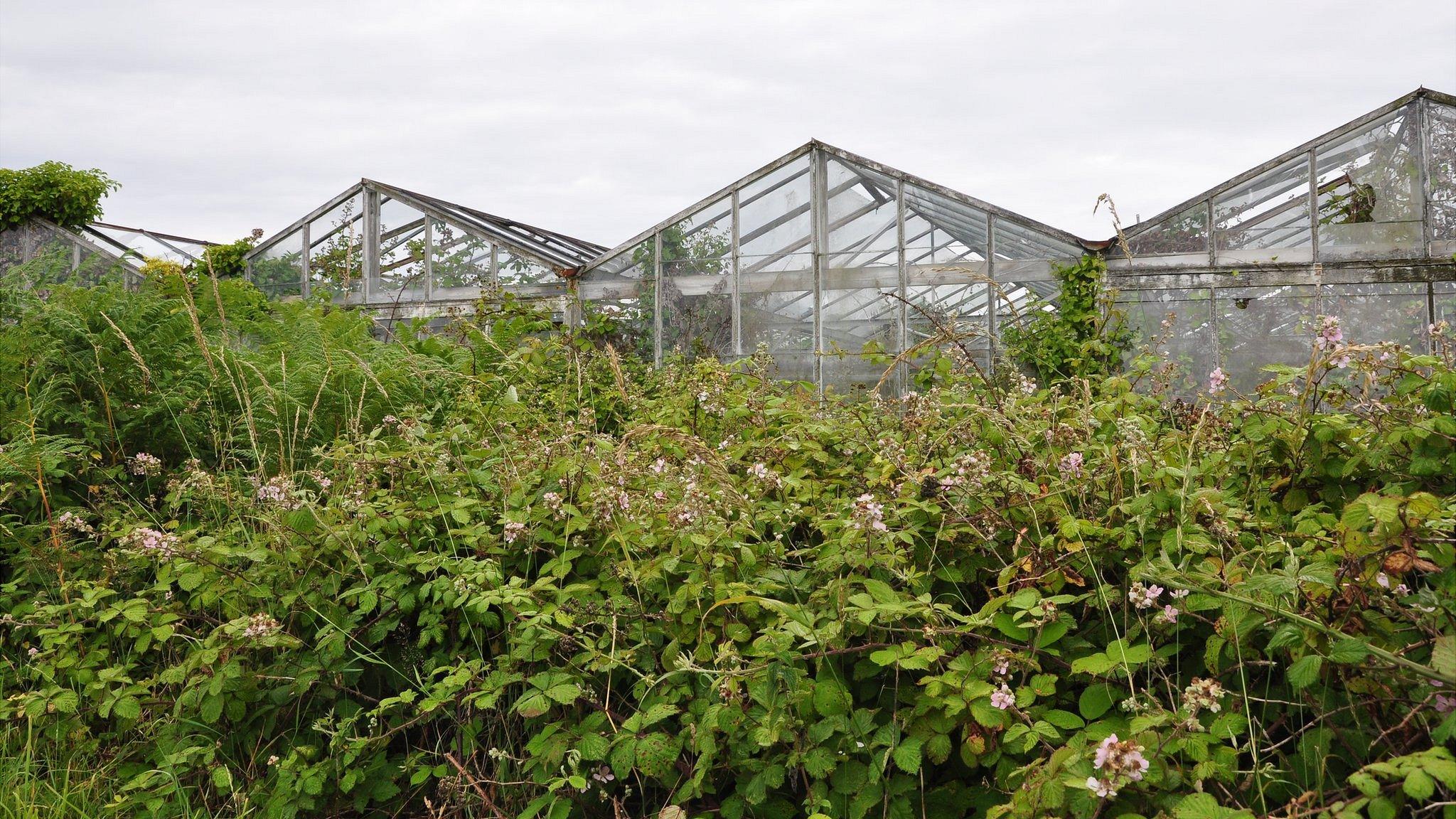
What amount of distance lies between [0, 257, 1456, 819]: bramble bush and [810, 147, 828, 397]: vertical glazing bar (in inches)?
318

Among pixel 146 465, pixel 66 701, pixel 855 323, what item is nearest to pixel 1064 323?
pixel 855 323

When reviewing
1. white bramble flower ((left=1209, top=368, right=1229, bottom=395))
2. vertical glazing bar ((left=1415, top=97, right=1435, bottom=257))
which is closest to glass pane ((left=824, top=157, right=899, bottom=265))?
vertical glazing bar ((left=1415, top=97, right=1435, bottom=257))

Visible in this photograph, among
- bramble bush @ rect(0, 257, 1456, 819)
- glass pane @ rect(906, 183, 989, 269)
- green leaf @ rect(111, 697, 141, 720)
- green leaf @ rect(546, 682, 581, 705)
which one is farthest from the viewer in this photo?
glass pane @ rect(906, 183, 989, 269)

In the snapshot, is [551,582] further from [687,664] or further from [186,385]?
[186,385]

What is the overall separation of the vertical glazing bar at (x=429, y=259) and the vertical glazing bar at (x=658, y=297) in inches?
119

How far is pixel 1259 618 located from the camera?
1.59 m

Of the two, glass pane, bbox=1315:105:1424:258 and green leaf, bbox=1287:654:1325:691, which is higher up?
glass pane, bbox=1315:105:1424:258

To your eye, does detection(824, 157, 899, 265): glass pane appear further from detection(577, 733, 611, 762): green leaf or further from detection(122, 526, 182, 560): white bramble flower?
detection(577, 733, 611, 762): green leaf

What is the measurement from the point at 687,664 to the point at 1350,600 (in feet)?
3.66

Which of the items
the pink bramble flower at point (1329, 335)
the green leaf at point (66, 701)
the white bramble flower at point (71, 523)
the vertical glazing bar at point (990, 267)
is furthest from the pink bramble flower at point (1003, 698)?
→ the vertical glazing bar at point (990, 267)

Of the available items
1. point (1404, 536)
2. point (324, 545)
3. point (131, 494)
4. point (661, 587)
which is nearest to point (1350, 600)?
point (1404, 536)

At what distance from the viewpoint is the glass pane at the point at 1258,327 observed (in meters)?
10.6

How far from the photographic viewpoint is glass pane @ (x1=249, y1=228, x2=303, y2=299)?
13.7m

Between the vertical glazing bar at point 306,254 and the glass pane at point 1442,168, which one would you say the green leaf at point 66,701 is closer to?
the vertical glazing bar at point 306,254
